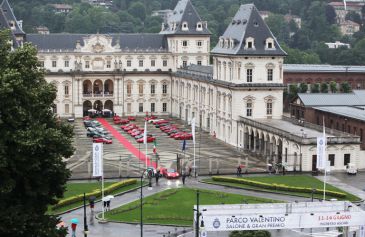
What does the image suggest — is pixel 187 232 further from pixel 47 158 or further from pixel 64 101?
pixel 64 101

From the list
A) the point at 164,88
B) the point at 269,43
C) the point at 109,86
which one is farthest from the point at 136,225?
the point at 109,86

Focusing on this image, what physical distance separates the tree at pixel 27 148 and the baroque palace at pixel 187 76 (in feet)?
129

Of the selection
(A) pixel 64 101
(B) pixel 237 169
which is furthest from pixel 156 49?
(B) pixel 237 169

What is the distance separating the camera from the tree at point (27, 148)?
38062 millimetres

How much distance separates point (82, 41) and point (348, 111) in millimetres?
51844

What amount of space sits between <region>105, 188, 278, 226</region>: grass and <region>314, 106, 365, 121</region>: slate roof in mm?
26057

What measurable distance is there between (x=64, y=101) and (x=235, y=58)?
41039mm

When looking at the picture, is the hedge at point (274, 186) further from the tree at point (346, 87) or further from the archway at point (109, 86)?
the archway at point (109, 86)

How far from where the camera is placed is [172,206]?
58.5 metres

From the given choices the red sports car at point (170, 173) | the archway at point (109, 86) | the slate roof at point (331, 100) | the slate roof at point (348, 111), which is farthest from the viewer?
the archway at point (109, 86)

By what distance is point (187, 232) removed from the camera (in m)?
50.8

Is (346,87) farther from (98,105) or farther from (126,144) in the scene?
(126,144)

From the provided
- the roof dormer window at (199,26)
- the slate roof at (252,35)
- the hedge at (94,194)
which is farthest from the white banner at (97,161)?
the roof dormer window at (199,26)

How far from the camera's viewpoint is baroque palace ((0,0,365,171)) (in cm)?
8981
